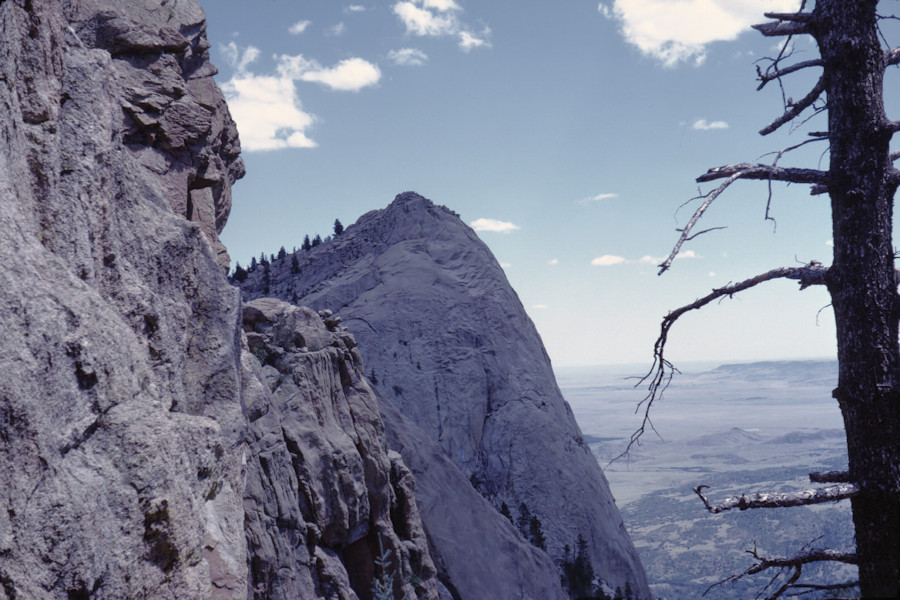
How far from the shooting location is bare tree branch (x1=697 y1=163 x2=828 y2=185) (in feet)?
19.0

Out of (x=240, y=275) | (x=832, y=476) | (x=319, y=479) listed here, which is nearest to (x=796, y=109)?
(x=832, y=476)

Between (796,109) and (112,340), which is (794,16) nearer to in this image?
(796,109)

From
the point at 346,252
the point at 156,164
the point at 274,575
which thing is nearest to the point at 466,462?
the point at 346,252

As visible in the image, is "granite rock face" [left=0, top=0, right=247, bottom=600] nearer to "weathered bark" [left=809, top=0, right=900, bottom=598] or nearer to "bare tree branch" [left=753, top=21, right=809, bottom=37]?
"weathered bark" [left=809, top=0, right=900, bottom=598]

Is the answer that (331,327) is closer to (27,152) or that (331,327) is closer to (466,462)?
(27,152)

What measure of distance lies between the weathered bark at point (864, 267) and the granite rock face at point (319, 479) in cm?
1306

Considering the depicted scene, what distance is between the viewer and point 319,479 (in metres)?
19.5

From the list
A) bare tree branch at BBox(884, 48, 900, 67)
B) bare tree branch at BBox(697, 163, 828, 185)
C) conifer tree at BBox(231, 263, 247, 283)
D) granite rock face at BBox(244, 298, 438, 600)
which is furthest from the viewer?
conifer tree at BBox(231, 263, 247, 283)

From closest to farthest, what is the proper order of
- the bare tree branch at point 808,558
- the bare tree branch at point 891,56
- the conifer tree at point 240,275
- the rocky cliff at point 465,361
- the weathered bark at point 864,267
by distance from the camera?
1. the bare tree branch at point 808,558
2. the weathered bark at point 864,267
3. the bare tree branch at point 891,56
4. the rocky cliff at point 465,361
5. the conifer tree at point 240,275

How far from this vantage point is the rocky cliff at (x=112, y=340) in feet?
17.5

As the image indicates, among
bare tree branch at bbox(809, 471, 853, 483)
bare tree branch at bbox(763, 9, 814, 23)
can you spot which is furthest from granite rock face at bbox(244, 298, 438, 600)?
bare tree branch at bbox(763, 9, 814, 23)

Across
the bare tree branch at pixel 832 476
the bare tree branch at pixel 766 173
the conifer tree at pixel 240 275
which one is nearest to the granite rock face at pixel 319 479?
the bare tree branch at pixel 766 173

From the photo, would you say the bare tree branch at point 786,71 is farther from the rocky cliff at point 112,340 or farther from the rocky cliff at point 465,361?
the rocky cliff at point 465,361

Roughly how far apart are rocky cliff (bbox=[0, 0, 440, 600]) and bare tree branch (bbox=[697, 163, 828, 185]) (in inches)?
243
